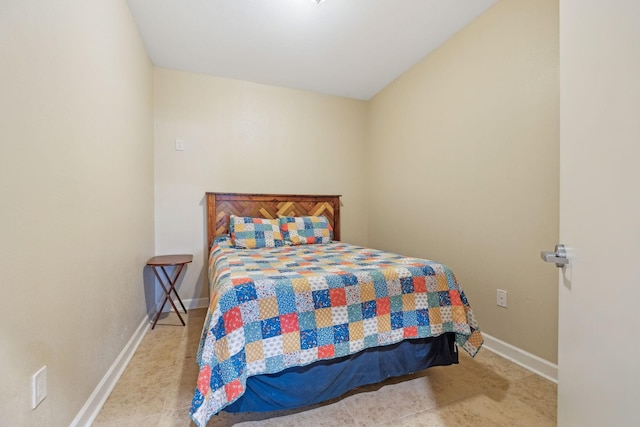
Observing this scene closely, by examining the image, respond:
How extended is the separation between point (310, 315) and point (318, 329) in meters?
0.08

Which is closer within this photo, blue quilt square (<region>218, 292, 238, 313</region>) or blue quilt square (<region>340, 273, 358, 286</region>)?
blue quilt square (<region>218, 292, 238, 313</region>)

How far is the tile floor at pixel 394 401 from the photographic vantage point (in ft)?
4.43

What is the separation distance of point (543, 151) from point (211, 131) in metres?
3.00

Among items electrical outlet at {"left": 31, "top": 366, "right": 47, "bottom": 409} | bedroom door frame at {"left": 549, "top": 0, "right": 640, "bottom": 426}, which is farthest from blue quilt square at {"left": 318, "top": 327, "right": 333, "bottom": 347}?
electrical outlet at {"left": 31, "top": 366, "right": 47, "bottom": 409}

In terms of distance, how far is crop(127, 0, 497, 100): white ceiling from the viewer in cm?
204

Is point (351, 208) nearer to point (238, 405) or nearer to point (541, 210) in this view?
point (541, 210)

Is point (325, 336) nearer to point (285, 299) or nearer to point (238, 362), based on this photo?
point (285, 299)

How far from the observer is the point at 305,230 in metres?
2.93

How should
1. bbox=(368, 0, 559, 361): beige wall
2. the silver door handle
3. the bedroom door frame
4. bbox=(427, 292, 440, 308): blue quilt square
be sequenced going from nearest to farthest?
the bedroom door frame → the silver door handle → bbox=(427, 292, 440, 308): blue quilt square → bbox=(368, 0, 559, 361): beige wall

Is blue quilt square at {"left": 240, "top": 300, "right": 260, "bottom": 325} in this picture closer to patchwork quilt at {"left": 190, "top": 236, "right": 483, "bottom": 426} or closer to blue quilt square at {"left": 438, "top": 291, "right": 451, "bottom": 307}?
patchwork quilt at {"left": 190, "top": 236, "right": 483, "bottom": 426}

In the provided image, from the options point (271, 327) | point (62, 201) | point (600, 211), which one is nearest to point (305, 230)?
point (271, 327)

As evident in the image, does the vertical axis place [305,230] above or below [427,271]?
above

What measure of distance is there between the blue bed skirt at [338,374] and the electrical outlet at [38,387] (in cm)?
67

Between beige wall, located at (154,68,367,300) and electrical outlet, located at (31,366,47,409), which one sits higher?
beige wall, located at (154,68,367,300)
